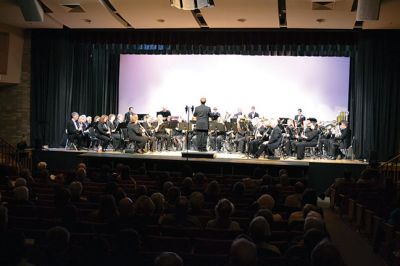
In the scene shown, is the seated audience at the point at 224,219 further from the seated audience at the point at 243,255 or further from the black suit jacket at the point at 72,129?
the black suit jacket at the point at 72,129

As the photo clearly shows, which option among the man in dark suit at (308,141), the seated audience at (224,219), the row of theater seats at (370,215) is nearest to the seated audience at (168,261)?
the seated audience at (224,219)

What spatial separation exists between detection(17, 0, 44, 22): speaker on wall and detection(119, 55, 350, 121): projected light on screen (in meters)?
5.41

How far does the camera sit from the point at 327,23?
1642 centimetres

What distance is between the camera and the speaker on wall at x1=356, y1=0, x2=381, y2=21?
13547 millimetres

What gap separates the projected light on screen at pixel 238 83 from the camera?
62.3 ft

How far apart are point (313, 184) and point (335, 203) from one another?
327cm

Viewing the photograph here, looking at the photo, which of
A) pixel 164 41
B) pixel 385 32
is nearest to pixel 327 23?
pixel 385 32

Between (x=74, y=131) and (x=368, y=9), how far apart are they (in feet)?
30.9

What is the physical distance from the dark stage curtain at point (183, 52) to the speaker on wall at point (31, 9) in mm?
3613

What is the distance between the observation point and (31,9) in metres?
15.4

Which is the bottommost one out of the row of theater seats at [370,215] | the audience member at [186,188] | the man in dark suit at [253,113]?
the row of theater seats at [370,215]

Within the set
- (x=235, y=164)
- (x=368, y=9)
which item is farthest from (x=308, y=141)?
(x=368, y=9)

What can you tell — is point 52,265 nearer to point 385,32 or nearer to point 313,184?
point 313,184

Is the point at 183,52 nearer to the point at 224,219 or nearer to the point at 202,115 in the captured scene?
the point at 202,115
